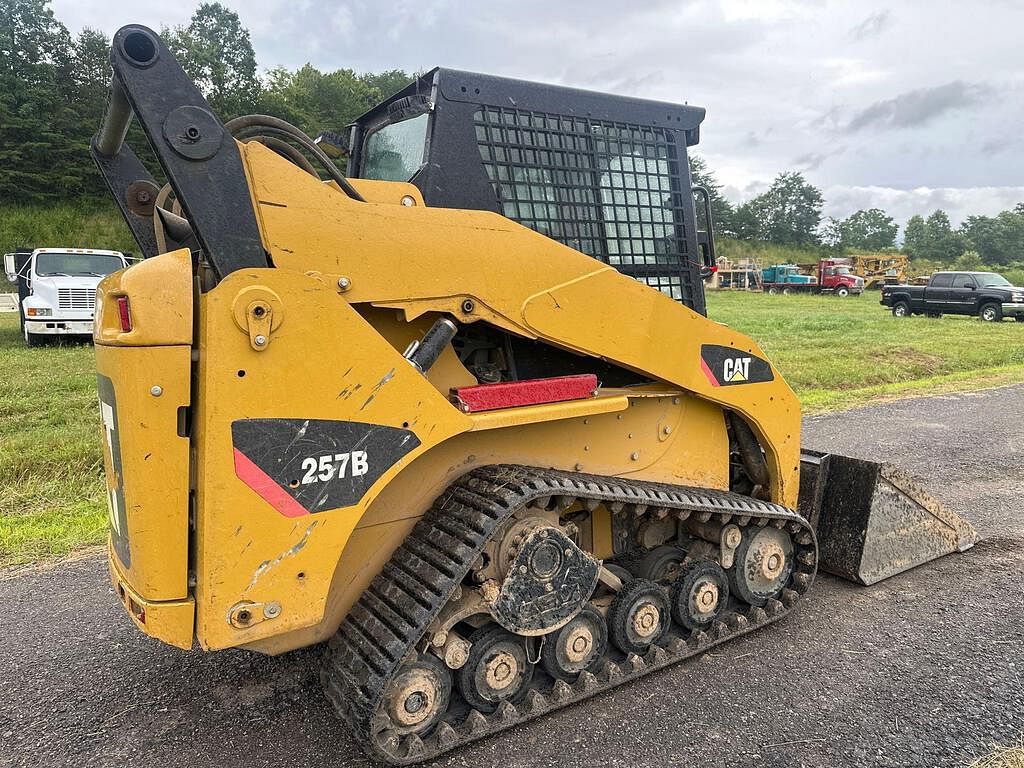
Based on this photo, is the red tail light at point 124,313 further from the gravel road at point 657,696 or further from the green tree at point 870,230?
the green tree at point 870,230

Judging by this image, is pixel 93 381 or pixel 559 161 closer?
pixel 559 161

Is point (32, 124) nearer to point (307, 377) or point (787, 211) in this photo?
point (307, 377)

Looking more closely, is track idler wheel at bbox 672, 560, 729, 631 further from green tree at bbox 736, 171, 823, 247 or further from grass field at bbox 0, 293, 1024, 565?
green tree at bbox 736, 171, 823, 247

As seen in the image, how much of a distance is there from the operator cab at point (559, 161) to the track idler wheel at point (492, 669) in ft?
5.64

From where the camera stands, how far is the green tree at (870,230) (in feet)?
284

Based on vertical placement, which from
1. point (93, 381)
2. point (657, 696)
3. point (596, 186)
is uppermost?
point (596, 186)

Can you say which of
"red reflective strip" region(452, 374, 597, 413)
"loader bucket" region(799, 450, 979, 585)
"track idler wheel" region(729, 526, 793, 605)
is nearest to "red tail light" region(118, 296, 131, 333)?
"red reflective strip" region(452, 374, 597, 413)

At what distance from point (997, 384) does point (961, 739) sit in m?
9.99

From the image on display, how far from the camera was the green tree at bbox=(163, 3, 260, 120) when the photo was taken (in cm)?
4247

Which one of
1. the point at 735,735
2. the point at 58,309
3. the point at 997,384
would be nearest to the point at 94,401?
the point at 58,309

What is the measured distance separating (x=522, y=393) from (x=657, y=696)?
1405 mm

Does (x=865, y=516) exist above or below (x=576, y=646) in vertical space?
above

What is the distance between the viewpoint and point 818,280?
38062 millimetres

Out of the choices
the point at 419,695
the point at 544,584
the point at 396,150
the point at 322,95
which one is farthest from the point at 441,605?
the point at 322,95
